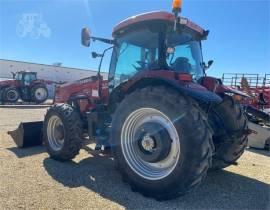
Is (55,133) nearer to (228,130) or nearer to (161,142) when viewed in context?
A: (161,142)

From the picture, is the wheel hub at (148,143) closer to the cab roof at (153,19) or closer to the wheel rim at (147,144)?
the wheel rim at (147,144)

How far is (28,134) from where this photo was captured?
20.0 feet

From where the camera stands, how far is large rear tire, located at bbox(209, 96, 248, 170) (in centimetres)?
432

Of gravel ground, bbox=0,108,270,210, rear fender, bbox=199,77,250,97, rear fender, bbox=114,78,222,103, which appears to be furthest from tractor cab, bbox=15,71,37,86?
rear fender, bbox=114,78,222,103

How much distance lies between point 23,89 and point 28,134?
16.5 m

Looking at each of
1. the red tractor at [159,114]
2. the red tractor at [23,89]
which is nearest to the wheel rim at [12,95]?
the red tractor at [23,89]

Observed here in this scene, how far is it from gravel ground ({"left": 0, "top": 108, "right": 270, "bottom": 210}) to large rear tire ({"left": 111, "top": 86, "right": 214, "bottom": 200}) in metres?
0.25

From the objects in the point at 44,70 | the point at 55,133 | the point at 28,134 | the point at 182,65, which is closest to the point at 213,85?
the point at 182,65

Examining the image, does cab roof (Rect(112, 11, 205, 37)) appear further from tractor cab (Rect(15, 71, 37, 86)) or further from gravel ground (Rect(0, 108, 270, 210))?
tractor cab (Rect(15, 71, 37, 86))

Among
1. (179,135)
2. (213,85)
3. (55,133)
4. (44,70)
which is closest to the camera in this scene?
(179,135)

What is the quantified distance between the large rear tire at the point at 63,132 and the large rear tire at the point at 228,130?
7.61ft

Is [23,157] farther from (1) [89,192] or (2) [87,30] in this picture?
(2) [87,30]

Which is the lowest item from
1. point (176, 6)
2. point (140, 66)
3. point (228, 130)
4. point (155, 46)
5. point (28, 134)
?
point (28, 134)

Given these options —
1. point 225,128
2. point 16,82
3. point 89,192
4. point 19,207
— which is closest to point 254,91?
point 225,128
